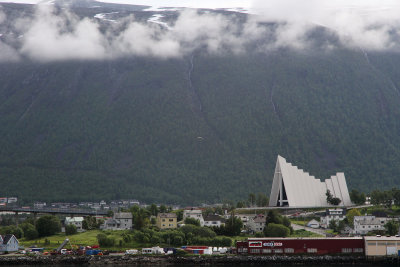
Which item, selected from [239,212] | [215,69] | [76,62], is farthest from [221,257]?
[76,62]

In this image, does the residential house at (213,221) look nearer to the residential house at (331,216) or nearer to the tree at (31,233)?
the residential house at (331,216)

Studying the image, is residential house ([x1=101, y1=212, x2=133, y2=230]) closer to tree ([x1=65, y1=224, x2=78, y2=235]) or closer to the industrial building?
tree ([x1=65, y1=224, x2=78, y2=235])

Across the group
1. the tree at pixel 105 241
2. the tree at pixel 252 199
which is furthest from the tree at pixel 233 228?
A: the tree at pixel 252 199

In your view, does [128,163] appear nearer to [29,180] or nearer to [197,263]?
[29,180]

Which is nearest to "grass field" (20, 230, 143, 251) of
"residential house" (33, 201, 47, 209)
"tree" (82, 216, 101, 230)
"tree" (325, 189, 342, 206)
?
"tree" (82, 216, 101, 230)

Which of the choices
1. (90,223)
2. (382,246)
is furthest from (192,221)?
(382,246)
